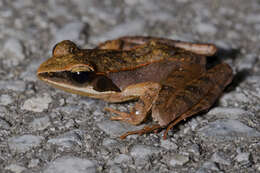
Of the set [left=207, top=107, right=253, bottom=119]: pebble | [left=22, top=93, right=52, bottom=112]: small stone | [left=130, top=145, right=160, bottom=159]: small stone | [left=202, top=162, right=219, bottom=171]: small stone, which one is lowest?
[left=202, top=162, right=219, bottom=171]: small stone

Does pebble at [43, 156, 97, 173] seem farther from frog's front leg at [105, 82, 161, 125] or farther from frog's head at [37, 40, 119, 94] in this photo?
frog's head at [37, 40, 119, 94]

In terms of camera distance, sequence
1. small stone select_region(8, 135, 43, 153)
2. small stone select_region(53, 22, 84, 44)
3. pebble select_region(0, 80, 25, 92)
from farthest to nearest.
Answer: small stone select_region(53, 22, 84, 44)
pebble select_region(0, 80, 25, 92)
small stone select_region(8, 135, 43, 153)

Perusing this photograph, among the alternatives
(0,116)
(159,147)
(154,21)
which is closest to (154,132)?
(159,147)

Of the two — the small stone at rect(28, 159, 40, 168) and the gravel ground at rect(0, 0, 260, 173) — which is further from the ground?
the gravel ground at rect(0, 0, 260, 173)

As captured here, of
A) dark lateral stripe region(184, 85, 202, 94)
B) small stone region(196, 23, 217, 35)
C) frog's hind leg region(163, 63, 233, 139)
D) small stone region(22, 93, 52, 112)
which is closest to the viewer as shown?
frog's hind leg region(163, 63, 233, 139)

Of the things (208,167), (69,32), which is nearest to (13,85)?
(69,32)

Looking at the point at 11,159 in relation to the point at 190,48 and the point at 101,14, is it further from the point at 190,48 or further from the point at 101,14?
the point at 101,14

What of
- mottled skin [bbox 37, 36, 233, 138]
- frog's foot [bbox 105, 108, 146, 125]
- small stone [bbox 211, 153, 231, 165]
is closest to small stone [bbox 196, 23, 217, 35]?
mottled skin [bbox 37, 36, 233, 138]
